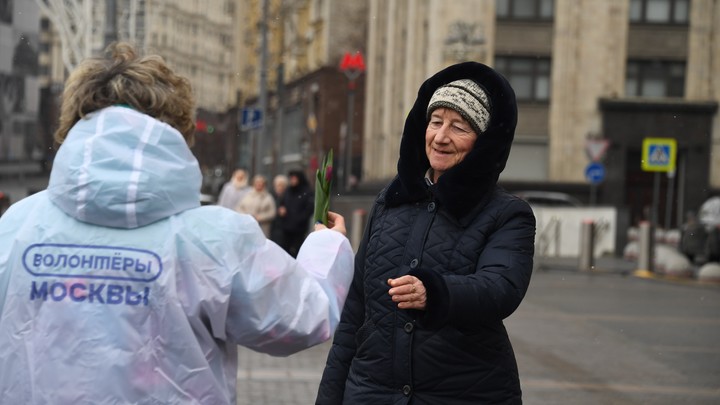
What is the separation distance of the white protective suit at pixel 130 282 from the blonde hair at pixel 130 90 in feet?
0.32

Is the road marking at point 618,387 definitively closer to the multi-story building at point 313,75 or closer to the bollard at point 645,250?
the bollard at point 645,250

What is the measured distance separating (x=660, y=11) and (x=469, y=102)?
130 ft

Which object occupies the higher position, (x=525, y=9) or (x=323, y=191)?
(x=525, y=9)

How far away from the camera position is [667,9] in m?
41.3

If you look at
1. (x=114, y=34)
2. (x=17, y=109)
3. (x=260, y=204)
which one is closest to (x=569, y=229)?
(x=260, y=204)

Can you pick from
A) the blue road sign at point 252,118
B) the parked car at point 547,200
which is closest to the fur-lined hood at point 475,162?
the blue road sign at point 252,118

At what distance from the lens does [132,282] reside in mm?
2773

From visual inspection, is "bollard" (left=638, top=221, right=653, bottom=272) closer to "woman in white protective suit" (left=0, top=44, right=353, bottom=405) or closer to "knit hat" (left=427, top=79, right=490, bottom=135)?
"knit hat" (left=427, top=79, right=490, bottom=135)

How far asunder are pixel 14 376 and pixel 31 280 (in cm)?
23

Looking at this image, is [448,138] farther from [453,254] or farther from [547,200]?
[547,200]

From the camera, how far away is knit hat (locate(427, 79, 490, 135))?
3602mm

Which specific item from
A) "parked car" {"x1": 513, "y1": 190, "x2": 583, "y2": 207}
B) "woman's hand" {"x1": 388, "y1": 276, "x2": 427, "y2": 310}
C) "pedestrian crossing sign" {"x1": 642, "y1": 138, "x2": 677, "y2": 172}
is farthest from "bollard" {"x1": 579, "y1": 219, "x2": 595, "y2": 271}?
"woman's hand" {"x1": 388, "y1": 276, "x2": 427, "y2": 310}

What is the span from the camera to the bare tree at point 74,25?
12695mm

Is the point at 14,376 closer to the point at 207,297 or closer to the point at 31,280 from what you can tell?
the point at 31,280
